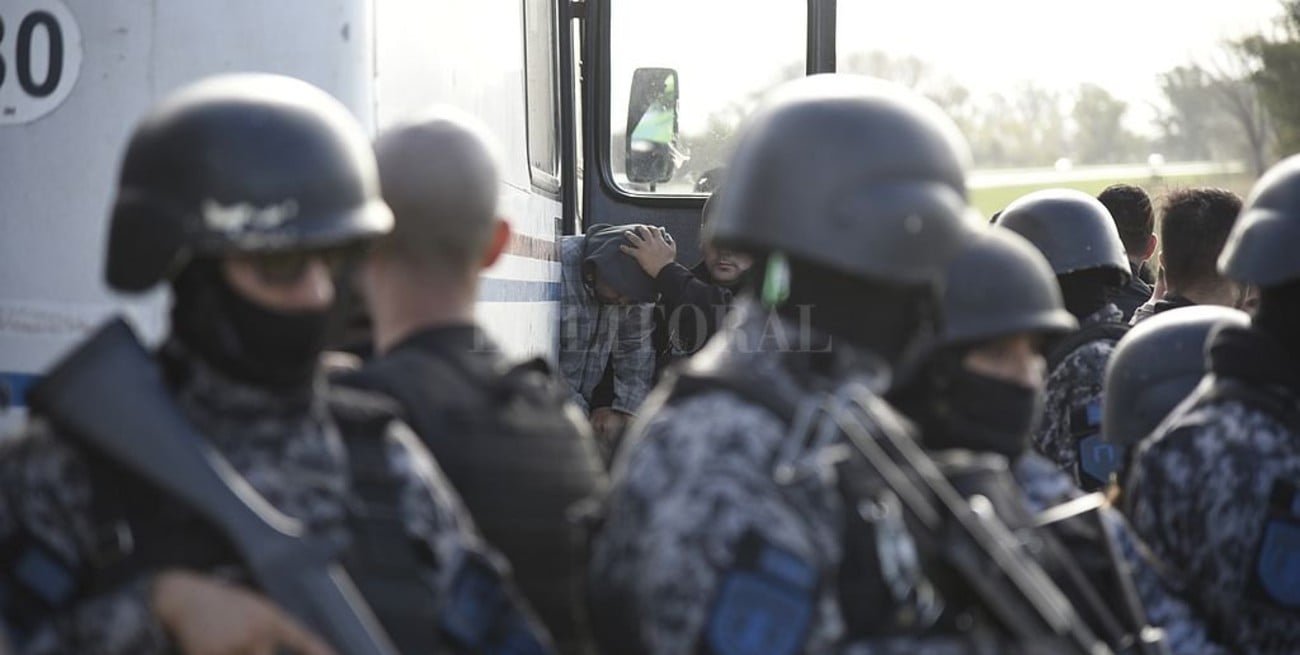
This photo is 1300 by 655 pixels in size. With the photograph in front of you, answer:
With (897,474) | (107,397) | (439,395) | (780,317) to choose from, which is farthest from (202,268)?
(897,474)

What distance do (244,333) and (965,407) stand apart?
1245 mm

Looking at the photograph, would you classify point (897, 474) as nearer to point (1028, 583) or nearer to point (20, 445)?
point (1028, 583)

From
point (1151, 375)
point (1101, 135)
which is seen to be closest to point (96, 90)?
point (1151, 375)

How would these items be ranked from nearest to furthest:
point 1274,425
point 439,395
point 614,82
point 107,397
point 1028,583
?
point 107,397 < point 1028,583 < point 439,395 < point 1274,425 < point 614,82

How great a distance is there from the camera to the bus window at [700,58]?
782 centimetres

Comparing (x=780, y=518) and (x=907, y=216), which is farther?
(x=907, y=216)

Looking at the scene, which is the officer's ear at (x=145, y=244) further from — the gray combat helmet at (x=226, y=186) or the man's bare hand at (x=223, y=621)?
the man's bare hand at (x=223, y=621)

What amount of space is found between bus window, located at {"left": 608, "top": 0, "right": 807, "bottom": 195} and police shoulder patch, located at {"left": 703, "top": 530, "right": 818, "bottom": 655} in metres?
5.57

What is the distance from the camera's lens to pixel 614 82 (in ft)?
26.0

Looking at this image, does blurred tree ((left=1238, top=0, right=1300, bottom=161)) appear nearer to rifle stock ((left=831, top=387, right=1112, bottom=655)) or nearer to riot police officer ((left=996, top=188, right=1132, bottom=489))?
riot police officer ((left=996, top=188, right=1132, bottom=489))

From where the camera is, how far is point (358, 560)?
248 cm

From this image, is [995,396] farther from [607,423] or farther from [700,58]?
[700,58]

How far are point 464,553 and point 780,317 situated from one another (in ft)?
1.73

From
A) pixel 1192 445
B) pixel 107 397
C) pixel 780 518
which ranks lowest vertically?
pixel 1192 445
